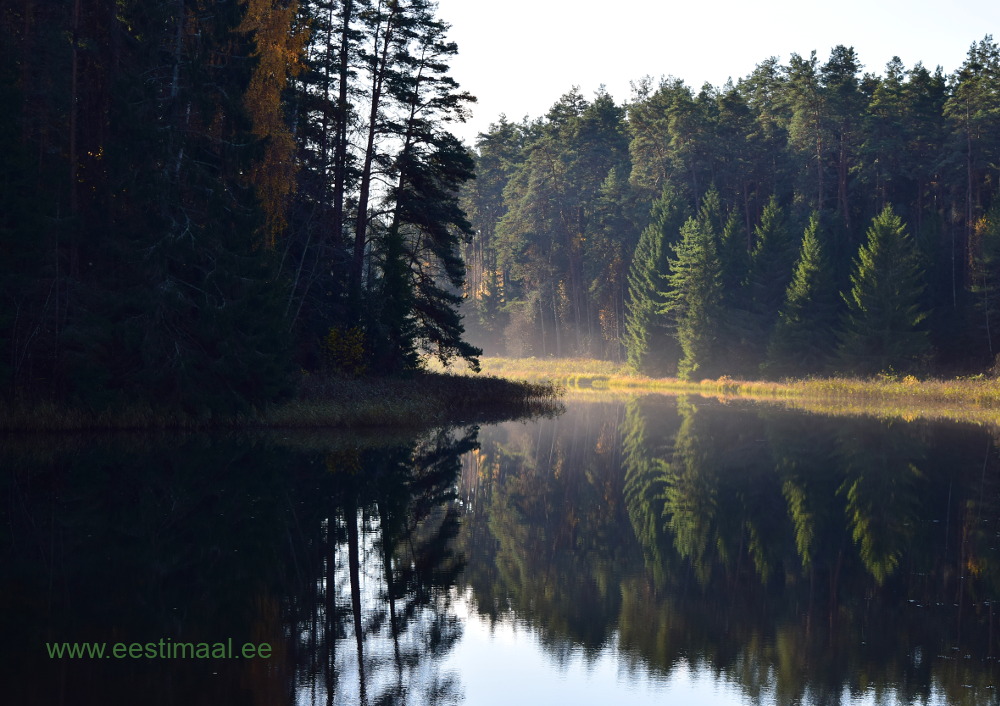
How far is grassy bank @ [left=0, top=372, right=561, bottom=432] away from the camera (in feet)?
83.9

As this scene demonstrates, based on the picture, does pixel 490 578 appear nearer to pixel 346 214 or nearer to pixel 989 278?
pixel 346 214

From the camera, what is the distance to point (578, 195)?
300 ft

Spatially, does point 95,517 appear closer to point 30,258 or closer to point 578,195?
point 30,258

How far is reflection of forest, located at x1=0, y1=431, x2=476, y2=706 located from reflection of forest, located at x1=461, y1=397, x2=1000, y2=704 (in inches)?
49.0

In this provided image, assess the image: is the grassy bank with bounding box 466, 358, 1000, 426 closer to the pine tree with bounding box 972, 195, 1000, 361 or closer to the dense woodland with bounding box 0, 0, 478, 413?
the pine tree with bounding box 972, 195, 1000, 361

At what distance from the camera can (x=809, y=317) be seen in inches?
2398

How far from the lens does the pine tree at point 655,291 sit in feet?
240

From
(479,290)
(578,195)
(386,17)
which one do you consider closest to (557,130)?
(578,195)

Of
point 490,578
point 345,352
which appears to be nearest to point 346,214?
point 345,352

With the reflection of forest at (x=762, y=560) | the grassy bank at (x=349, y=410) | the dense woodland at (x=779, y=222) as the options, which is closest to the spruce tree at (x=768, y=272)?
the dense woodland at (x=779, y=222)

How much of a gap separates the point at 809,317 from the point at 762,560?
166 ft

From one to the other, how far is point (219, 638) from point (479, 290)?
108 m

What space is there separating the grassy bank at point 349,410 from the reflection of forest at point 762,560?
591 cm

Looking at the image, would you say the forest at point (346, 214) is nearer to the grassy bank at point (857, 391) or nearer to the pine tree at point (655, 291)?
the pine tree at point (655, 291)
